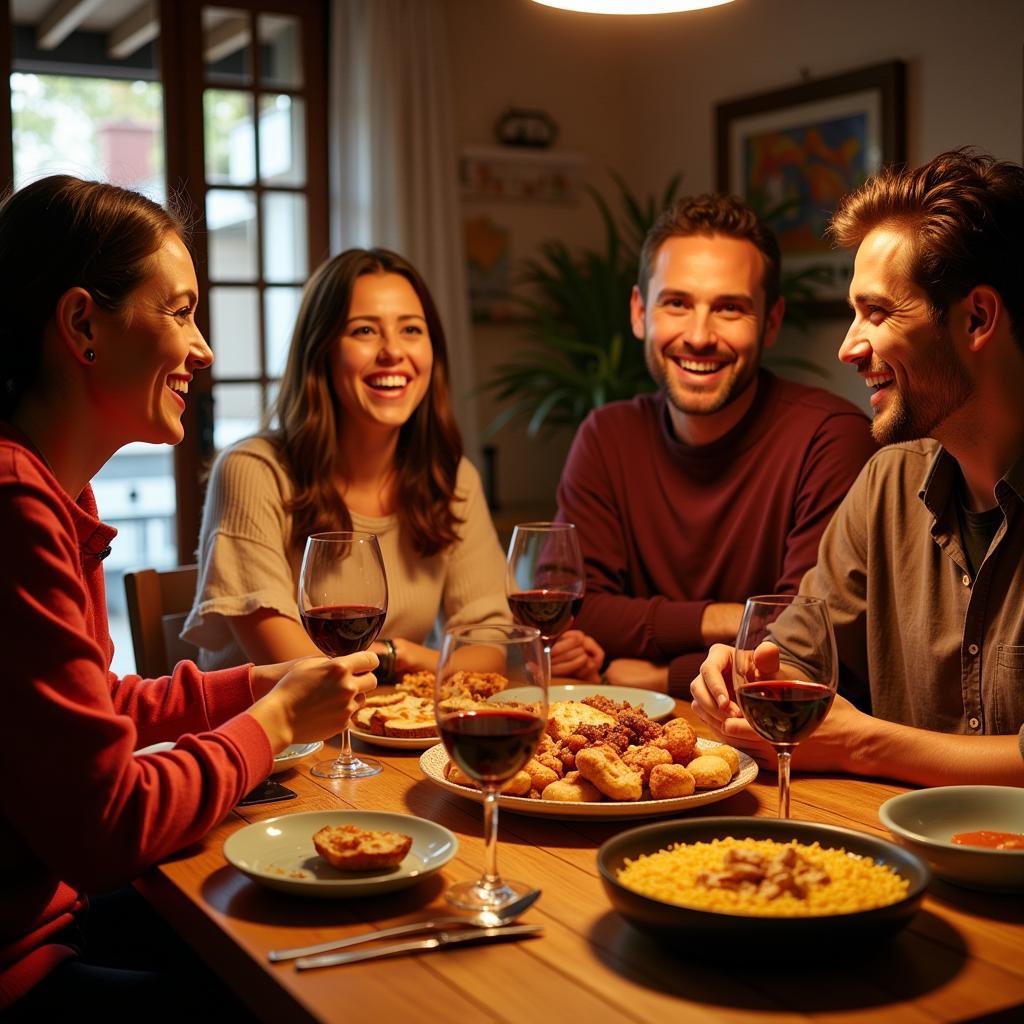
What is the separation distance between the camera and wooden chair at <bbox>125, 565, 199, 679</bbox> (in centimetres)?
236

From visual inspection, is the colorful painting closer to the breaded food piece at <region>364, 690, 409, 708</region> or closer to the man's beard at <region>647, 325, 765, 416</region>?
the man's beard at <region>647, 325, 765, 416</region>

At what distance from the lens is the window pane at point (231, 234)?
4.52 m

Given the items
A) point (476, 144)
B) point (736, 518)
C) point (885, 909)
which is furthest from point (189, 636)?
point (476, 144)

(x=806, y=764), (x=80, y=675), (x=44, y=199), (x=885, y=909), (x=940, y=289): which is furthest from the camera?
(x=940, y=289)

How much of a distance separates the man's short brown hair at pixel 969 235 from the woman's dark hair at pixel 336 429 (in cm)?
108

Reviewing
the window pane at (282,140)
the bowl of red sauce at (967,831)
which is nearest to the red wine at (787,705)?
the bowl of red sauce at (967,831)

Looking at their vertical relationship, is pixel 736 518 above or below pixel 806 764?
above

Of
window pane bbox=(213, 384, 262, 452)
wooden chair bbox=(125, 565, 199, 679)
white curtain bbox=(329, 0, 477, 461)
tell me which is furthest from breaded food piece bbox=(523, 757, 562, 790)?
white curtain bbox=(329, 0, 477, 461)

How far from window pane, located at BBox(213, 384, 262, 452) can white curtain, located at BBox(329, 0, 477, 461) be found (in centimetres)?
66

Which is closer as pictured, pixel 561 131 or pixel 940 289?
pixel 940 289

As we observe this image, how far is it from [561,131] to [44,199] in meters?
4.07

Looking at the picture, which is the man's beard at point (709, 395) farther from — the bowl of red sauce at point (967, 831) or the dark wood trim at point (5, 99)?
the dark wood trim at point (5, 99)

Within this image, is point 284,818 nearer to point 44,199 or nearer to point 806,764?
point 806,764

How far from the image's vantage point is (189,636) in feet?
7.50
